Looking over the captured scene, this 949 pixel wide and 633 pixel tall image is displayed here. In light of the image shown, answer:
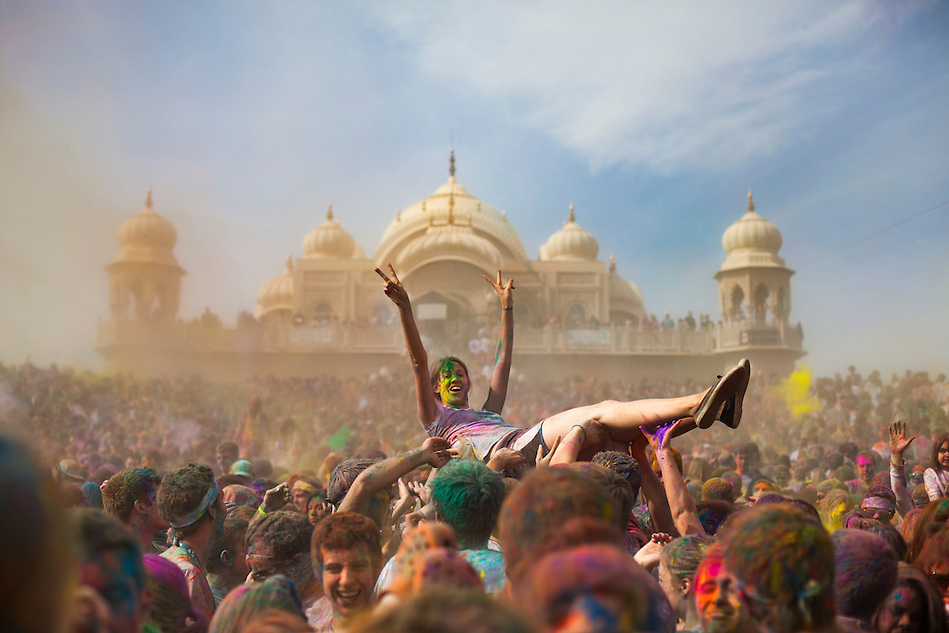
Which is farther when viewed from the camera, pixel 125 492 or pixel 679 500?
pixel 125 492

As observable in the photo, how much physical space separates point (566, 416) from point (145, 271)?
38.2 m

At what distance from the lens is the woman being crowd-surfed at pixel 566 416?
400 cm

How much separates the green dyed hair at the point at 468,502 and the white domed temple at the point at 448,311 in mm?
28394

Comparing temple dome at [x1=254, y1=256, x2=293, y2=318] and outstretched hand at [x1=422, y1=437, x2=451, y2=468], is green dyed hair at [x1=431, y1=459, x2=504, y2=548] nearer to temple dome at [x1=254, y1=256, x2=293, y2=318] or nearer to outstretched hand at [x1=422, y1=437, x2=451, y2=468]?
outstretched hand at [x1=422, y1=437, x2=451, y2=468]

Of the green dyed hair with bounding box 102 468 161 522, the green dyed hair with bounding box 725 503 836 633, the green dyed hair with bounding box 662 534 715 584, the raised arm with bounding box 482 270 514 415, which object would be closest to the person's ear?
the green dyed hair with bounding box 662 534 715 584

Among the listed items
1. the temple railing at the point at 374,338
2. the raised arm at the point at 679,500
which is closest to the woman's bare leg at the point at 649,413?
the raised arm at the point at 679,500

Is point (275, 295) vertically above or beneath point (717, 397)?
above

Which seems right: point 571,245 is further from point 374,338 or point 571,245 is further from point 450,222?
point 374,338

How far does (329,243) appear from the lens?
47719 millimetres

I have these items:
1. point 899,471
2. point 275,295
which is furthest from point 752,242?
point 899,471

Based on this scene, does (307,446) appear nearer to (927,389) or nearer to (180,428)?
(180,428)

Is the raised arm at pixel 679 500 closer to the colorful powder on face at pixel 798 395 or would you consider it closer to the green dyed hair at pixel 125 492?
the green dyed hair at pixel 125 492

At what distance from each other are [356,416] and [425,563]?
2010 cm

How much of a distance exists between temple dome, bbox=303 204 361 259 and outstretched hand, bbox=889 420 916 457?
4321 centimetres
